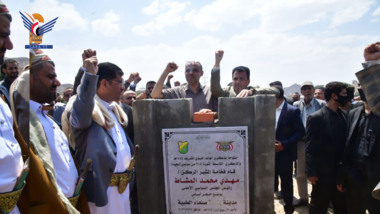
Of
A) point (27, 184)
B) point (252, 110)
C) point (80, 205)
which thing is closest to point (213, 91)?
point (252, 110)

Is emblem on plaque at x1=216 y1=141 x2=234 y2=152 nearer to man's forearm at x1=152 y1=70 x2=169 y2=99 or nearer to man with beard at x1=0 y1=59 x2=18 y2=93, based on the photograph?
man's forearm at x1=152 y1=70 x2=169 y2=99

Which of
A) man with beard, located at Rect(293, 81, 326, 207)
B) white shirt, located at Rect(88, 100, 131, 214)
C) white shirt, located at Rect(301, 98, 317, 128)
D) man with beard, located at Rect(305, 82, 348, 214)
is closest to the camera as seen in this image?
white shirt, located at Rect(88, 100, 131, 214)

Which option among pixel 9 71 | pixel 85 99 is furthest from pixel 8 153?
pixel 85 99

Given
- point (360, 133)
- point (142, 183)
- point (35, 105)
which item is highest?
point (35, 105)

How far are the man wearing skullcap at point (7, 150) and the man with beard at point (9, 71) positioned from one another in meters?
0.04

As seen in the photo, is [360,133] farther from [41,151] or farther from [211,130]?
[41,151]

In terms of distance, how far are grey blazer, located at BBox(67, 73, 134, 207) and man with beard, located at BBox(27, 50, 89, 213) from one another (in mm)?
129

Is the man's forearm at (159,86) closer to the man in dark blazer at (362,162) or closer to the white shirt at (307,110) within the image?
the man in dark blazer at (362,162)

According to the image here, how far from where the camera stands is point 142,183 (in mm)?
2822

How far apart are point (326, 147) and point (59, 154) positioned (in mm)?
3188

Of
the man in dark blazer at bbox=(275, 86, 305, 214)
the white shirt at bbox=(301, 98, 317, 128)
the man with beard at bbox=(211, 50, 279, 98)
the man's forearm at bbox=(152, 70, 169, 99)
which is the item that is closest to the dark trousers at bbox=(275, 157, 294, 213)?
the man in dark blazer at bbox=(275, 86, 305, 214)

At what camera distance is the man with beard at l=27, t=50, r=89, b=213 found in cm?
152

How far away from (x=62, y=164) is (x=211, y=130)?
4.64 feet

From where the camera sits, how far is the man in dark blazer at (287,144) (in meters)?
4.00
